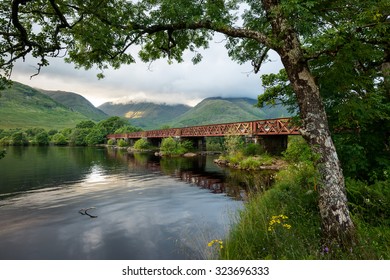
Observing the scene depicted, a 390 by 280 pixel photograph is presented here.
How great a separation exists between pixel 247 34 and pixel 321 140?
3.11 meters

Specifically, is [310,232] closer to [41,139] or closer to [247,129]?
[247,129]

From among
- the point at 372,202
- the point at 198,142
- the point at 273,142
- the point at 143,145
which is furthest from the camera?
the point at 143,145

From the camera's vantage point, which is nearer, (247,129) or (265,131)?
(265,131)

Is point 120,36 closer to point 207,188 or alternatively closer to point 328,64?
point 328,64

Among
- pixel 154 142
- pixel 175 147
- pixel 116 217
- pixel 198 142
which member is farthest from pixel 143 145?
pixel 116 217

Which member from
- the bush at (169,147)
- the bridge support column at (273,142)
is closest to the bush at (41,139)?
the bush at (169,147)

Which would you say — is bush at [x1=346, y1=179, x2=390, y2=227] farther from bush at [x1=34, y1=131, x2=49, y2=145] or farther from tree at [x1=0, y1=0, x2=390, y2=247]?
bush at [x1=34, y1=131, x2=49, y2=145]

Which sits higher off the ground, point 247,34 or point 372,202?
point 247,34

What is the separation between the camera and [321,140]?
15.6ft

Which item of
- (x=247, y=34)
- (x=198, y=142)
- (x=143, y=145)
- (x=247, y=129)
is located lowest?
(x=143, y=145)

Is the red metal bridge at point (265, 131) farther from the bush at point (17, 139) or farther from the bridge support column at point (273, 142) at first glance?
the bush at point (17, 139)

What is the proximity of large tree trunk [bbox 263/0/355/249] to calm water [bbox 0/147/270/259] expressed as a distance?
2.77m

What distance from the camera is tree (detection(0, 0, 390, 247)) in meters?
4.59

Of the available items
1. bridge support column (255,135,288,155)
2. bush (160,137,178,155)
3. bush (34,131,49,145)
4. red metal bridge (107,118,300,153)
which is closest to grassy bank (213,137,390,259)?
red metal bridge (107,118,300,153)
